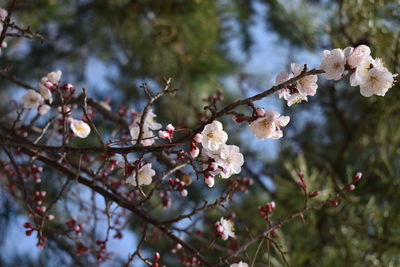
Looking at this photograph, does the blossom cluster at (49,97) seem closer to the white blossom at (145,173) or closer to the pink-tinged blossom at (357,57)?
the white blossom at (145,173)

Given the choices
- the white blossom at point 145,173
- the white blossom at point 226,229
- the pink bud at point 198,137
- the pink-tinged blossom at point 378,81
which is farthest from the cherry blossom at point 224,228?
the pink-tinged blossom at point 378,81

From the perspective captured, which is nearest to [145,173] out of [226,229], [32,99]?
[226,229]

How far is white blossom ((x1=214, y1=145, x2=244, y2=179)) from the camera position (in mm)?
864

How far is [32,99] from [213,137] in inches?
20.7

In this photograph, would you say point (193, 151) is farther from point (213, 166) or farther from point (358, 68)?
point (358, 68)

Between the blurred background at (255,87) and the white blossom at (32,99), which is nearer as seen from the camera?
the white blossom at (32,99)

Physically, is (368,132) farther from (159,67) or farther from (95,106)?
(95,106)

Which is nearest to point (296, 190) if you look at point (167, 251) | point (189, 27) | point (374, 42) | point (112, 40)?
point (374, 42)

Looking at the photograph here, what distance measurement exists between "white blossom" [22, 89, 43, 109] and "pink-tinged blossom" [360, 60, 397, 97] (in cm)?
73

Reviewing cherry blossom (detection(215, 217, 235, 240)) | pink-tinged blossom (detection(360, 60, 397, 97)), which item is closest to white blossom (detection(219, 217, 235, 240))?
cherry blossom (detection(215, 217, 235, 240))

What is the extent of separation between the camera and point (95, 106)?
1.50 meters

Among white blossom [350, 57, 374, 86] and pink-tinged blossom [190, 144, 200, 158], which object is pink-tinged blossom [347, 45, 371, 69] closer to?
white blossom [350, 57, 374, 86]

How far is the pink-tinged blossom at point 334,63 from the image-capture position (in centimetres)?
82

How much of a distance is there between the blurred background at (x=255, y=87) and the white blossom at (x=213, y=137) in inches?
33.6
